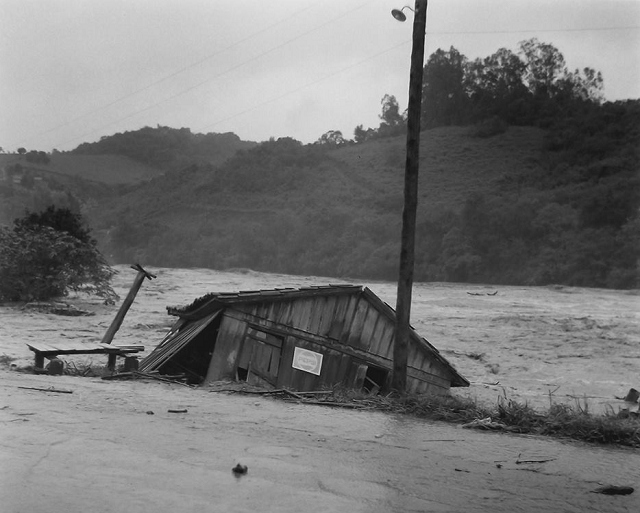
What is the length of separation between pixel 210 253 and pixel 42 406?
189 feet

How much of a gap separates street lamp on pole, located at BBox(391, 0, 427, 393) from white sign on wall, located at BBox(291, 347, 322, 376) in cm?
335

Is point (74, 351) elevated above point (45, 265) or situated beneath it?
situated beneath

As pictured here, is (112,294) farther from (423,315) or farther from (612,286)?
(612,286)

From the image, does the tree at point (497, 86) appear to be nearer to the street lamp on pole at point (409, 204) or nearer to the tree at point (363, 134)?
the tree at point (363, 134)

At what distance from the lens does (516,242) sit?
52.0 metres

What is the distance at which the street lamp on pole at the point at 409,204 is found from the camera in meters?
11.6

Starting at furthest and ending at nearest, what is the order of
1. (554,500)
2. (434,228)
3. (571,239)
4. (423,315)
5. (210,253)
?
(210,253)
(434,228)
(571,239)
(423,315)
(554,500)

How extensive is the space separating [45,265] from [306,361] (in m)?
18.6

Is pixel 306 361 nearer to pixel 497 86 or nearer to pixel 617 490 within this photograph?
pixel 617 490

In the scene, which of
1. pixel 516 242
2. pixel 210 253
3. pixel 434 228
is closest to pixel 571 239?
pixel 516 242

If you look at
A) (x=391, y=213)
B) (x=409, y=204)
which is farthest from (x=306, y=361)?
(x=391, y=213)

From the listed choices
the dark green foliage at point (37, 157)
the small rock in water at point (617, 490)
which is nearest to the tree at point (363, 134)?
the dark green foliage at point (37, 157)

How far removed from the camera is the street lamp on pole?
38.1ft

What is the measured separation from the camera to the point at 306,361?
14.7m
